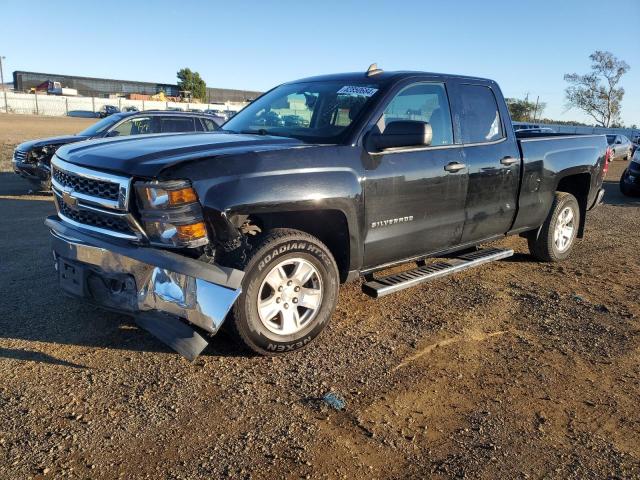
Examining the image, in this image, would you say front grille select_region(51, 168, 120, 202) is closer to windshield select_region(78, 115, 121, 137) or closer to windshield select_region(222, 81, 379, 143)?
windshield select_region(222, 81, 379, 143)

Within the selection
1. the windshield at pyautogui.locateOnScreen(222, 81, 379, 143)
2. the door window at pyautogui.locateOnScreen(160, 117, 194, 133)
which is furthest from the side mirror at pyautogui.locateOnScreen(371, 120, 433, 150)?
the door window at pyautogui.locateOnScreen(160, 117, 194, 133)

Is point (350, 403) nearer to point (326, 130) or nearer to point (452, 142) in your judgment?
point (326, 130)

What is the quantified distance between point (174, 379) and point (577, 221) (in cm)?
528

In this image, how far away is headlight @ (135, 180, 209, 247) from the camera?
3.10m

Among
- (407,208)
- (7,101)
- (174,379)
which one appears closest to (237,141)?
(407,208)

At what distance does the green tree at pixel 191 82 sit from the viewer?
9300cm

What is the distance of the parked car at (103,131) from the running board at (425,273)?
20.4ft

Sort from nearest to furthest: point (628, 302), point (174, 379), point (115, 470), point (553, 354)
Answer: point (115, 470)
point (174, 379)
point (553, 354)
point (628, 302)

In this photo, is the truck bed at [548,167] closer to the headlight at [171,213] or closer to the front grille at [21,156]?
the headlight at [171,213]

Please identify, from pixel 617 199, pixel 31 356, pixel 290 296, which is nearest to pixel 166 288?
pixel 290 296

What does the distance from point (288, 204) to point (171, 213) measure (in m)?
0.77

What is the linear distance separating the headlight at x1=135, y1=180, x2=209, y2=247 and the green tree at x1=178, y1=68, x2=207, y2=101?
95.8m

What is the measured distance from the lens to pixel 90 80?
94562 millimetres

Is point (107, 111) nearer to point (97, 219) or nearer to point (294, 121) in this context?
point (294, 121)
